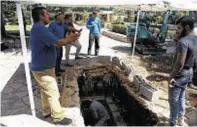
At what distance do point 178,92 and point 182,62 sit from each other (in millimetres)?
648

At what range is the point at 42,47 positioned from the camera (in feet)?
16.6

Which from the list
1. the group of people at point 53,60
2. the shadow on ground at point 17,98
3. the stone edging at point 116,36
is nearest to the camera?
the group of people at point 53,60

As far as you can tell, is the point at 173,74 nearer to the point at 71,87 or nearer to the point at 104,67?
the point at 71,87

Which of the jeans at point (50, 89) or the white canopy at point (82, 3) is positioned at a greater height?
the white canopy at point (82, 3)

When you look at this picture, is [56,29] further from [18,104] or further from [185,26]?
[185,26]

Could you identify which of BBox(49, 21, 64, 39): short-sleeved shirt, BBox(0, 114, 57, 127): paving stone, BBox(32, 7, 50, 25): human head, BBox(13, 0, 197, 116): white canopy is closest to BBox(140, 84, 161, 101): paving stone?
BBox(13, 0, 197, 116): white canopy

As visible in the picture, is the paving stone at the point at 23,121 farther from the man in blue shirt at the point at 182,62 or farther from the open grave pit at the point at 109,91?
the man in blue shirt at the point at 182,62

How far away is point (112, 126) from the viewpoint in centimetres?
706

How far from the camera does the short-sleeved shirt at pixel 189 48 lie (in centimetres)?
462

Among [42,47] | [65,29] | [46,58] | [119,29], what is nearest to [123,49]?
[119,29]

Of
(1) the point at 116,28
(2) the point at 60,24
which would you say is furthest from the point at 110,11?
(2) the point at 60,24

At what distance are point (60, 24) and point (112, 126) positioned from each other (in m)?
3.11

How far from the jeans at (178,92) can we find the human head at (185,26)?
25.3 inches

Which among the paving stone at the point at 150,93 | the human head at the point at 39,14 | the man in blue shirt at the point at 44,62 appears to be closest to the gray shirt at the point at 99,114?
the paving stone at the point at 150,93
